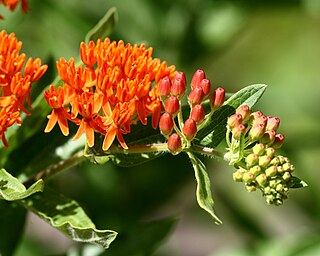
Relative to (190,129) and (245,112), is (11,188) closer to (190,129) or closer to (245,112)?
(190,129)

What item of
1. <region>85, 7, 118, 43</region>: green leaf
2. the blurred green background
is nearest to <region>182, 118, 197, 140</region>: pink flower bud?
<region>85, 7, 118, 43</region>: green leaf

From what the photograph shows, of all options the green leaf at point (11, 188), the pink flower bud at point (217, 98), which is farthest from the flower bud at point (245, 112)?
the green leaf at point (11, 188)

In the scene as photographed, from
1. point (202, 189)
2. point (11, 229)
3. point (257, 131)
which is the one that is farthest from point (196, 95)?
point (11, 229)

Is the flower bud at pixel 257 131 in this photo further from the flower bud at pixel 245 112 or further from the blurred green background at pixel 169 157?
the blurred green background at pixel 169 157

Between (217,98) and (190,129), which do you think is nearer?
(190,129)

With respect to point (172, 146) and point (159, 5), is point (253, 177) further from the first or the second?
point (159, 5)

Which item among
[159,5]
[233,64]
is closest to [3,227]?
[159,5]

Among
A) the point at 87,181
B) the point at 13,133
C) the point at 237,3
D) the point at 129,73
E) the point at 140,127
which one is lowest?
the point at 87,181
